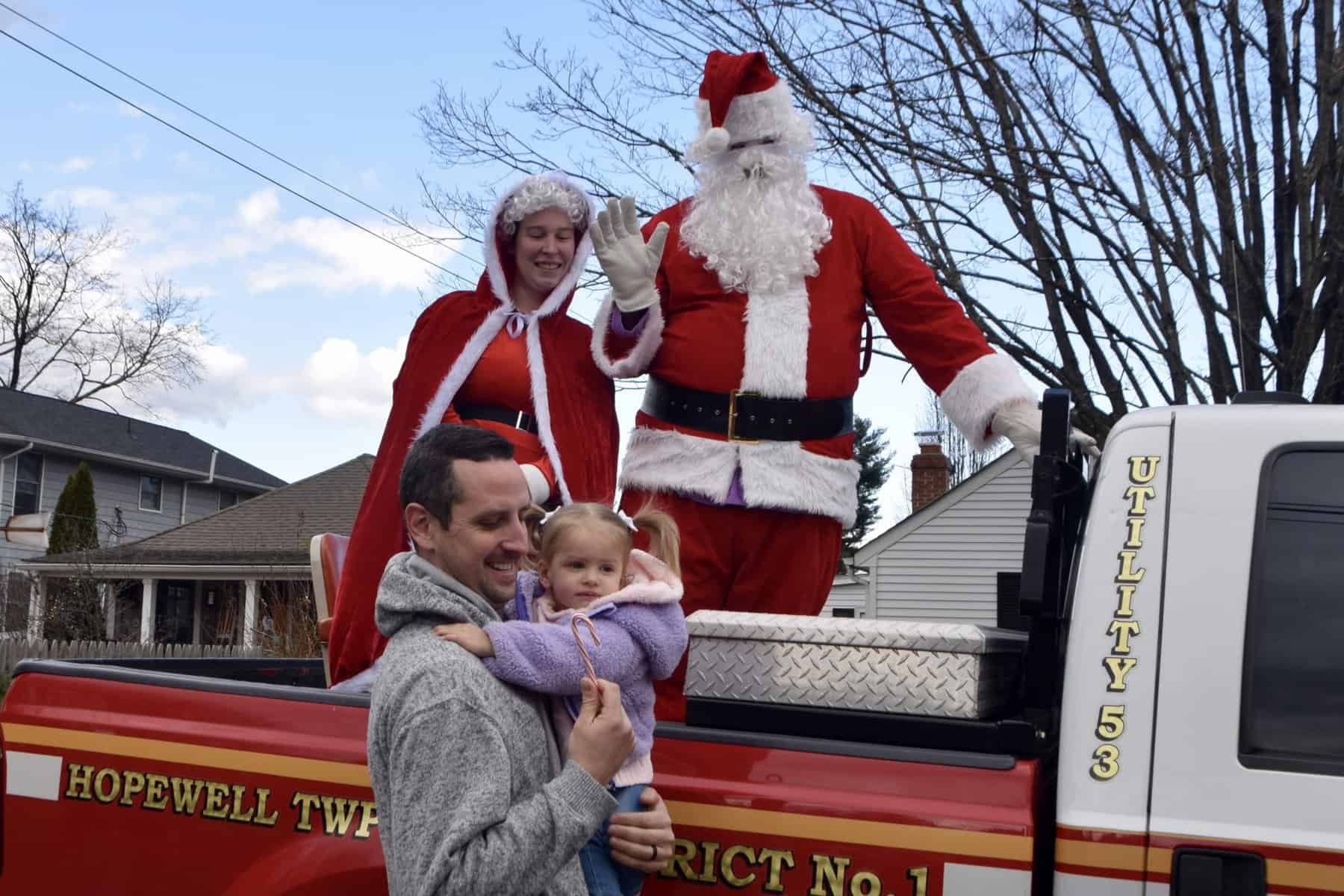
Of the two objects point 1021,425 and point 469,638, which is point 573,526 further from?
point 1021,425

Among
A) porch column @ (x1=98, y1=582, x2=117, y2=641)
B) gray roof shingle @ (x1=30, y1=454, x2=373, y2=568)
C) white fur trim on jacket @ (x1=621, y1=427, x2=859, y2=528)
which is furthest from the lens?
gray roof shingle @ (x1=30, y1=454, x2=373, y2=568)

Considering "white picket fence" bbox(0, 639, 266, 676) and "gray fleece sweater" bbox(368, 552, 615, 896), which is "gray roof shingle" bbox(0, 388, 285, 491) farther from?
"gray fleece sweater" bbox(368, 552, 615, 896)

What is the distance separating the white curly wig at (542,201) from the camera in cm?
374

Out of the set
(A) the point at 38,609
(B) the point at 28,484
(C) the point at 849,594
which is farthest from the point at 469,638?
(B) the point at 28,484

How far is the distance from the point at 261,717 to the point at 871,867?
3.47 feet

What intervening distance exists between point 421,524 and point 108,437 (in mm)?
29796

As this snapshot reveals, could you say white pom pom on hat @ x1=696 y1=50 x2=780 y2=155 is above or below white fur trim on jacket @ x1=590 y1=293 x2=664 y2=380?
above

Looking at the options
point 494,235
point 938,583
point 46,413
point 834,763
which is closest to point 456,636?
point 834,763

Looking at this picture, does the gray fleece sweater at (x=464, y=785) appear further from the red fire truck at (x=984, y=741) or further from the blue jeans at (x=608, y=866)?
the red fire truck at (x=984, y=741)

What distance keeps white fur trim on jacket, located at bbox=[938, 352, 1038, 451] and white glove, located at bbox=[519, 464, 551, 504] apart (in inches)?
40.4

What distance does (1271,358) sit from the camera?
22.5 ft

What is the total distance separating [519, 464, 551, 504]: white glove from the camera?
11.3ft

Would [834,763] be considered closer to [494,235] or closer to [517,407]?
[517,407]

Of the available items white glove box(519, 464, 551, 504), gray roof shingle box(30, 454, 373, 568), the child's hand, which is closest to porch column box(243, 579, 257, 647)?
gray roof shingle box(30, 454, 373, 568)
